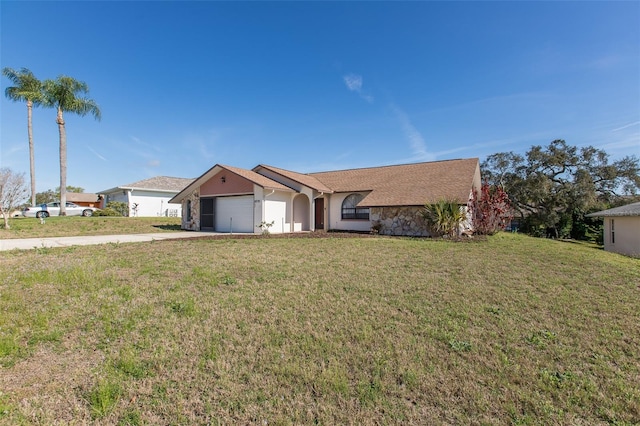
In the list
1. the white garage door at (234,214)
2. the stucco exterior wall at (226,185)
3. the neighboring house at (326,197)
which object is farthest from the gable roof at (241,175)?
the white garage door at (234,214)

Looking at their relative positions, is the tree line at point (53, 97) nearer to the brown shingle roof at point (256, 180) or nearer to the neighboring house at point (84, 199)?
the brown shingle roof at point (256, 180)

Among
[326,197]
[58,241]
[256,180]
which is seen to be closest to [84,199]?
[58,241]

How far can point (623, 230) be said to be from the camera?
19031 mm

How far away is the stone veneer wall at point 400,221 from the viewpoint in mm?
16094

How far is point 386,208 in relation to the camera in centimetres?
1716

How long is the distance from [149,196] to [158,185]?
1670 millimetres

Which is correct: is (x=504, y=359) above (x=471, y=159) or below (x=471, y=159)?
below

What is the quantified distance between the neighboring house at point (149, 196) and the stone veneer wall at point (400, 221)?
80.9 ft

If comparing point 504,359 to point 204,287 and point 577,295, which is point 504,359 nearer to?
point 577,295

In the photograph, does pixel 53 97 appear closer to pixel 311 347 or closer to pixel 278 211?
pixel 278 211

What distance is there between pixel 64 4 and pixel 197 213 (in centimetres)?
1246

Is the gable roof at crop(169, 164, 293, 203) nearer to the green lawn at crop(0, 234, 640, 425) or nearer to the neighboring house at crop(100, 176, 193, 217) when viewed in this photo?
the green lawn at crop(0, 234, 640, 425)

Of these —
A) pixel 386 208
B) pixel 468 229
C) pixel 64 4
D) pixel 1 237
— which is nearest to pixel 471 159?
pixel 468 229

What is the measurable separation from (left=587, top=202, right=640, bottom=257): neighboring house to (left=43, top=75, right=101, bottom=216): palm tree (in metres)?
39.8
